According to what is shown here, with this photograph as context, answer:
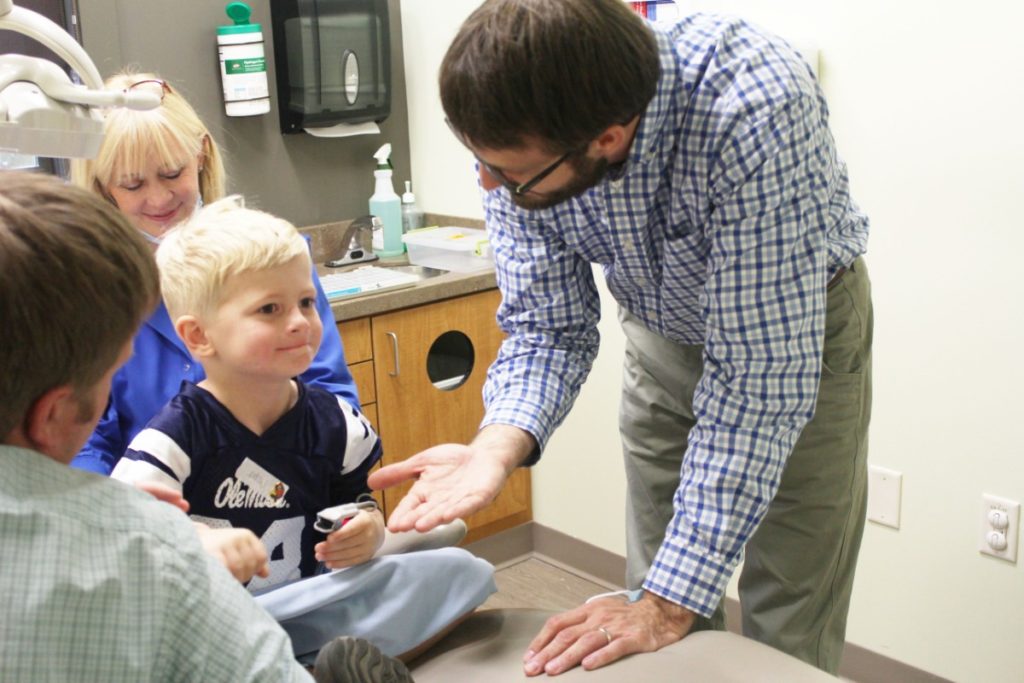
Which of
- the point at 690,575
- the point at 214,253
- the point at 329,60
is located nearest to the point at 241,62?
the point at 329,60

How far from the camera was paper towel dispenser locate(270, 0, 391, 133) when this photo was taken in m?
3.00

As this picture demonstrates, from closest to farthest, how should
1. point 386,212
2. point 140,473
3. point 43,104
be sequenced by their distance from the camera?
point 43,104, point 140,473, point 386,212

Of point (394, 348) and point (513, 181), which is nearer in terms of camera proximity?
point (513, 181)

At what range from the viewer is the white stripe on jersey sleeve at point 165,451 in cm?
140

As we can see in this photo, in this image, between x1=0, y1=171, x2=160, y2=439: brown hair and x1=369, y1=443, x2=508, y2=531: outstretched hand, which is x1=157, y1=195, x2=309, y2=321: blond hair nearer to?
x1=369, y1=443, x2=508, y2=531: outstretched hand

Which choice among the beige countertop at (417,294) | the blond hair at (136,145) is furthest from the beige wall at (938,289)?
the blond hair at (136,145)

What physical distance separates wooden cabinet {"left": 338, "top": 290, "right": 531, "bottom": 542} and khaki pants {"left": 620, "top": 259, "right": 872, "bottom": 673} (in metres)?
1.10

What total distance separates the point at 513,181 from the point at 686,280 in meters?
0.30

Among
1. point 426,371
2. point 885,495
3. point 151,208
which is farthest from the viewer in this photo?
point 426,371

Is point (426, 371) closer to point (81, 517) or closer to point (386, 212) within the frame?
point (386, 212)

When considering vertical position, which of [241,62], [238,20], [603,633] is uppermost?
[238,20]

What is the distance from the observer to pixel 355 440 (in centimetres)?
156

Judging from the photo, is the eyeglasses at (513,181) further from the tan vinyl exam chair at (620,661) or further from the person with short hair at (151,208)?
the tan vinyl exam chair at (620,661)

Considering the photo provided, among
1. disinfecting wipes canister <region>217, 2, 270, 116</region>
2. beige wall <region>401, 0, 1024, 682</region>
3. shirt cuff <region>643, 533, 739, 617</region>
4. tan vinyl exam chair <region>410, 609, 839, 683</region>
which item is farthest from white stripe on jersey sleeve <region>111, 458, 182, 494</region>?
disinfecting wipes canister <region>217, 2, 270, 116</region>
